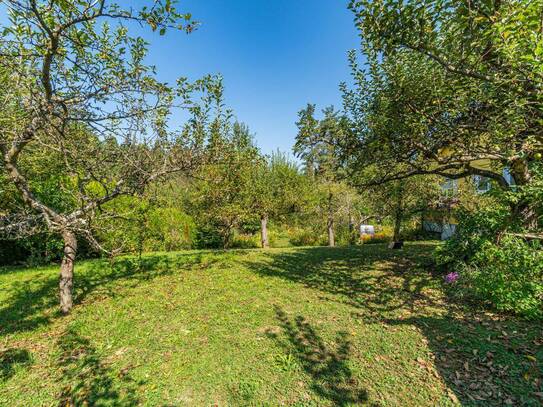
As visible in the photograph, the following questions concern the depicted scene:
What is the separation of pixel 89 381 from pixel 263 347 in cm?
213

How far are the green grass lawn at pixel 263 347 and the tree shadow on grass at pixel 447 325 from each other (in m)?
0.02

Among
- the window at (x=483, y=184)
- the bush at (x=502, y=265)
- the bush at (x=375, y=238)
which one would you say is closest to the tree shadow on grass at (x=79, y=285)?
the bush at (x=502, y=265)

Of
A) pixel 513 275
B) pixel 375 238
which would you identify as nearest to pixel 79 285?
pixel 513 275

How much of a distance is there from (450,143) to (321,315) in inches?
172

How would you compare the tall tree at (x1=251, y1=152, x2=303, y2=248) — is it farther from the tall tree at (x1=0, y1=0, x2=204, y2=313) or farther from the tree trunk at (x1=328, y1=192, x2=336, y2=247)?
the tall tree at (x1=0, y1=0, x2=204, y2=313)

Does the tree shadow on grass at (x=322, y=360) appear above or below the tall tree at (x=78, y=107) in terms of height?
below

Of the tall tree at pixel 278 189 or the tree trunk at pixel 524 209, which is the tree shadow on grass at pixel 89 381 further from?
the tall tree at pixel 278 189

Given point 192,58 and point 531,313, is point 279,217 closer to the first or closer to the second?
point 192,58

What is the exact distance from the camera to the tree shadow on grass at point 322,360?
2.84 meters

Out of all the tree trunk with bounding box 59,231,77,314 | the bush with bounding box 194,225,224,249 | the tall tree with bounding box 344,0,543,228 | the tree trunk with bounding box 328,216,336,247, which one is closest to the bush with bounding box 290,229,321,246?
the tree trunk with bounding box 328,216,336,247

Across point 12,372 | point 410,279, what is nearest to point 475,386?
point 410,279

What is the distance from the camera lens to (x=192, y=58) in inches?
218

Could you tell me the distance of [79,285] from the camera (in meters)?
6.28

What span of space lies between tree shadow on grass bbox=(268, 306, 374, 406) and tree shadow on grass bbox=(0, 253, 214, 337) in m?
4.22
